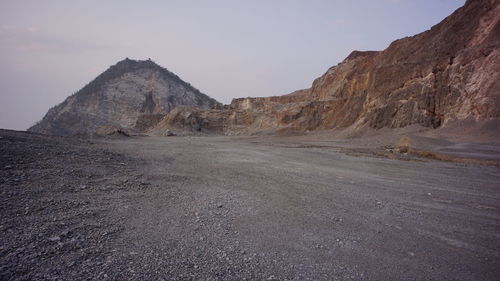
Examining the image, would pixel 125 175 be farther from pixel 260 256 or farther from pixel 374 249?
pixel 374 249

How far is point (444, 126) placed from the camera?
20422 millimetres

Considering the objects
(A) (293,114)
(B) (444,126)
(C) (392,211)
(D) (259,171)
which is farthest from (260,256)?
(A) (293,114)

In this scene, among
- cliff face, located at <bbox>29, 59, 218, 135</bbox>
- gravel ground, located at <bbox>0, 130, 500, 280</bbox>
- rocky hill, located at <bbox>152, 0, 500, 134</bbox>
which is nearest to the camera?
gravel ground, located at <bbox>0, 130, 500, 280</bbox>

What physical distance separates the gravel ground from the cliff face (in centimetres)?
4431

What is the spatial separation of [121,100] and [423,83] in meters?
55.0

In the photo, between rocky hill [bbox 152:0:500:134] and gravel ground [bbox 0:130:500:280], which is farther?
rocky hill [bbox 152:0:500:134]

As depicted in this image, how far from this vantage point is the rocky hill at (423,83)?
63.7 ft

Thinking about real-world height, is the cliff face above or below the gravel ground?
above

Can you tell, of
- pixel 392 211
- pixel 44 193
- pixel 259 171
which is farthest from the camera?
pixel 259 171

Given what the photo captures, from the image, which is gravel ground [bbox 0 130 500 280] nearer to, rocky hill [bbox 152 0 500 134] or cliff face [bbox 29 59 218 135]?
rocky hill [bbox 152 0 500 134]

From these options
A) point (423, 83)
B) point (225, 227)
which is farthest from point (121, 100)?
point (225, 227)

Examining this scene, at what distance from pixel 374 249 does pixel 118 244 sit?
10.6ft

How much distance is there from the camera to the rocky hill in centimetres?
1942

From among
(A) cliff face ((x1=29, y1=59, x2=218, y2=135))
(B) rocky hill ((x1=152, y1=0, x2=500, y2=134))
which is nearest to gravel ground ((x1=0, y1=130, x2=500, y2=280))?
(B) rocky hill ((x1=152, y1=0, x2=500, y2=134))
